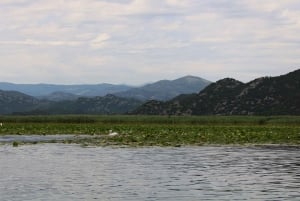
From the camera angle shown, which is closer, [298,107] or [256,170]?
[256,170]

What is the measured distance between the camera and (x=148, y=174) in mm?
32750

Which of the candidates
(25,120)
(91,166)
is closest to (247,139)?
Answer: (91,166)

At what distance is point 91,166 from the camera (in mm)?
36594

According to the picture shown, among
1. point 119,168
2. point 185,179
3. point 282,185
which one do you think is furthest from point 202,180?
point 119,168

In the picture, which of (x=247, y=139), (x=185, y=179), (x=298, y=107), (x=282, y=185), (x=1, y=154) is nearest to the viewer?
(x=282, y=185)

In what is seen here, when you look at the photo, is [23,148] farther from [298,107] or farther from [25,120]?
[298,107]

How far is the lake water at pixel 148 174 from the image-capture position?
85.4 feet

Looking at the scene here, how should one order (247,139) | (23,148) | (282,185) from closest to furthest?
(282,185) → (23,148) → (247,139)

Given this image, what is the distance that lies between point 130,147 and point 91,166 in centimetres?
1481

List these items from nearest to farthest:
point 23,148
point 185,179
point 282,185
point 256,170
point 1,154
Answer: point 282,185 → point 185,179 → point 256,170 → point 1,154 → point 23,148

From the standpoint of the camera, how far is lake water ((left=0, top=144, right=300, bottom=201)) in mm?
26031

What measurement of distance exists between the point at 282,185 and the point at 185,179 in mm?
4967

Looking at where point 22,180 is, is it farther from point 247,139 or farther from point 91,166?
point 247,139

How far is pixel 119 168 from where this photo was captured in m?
35.5
